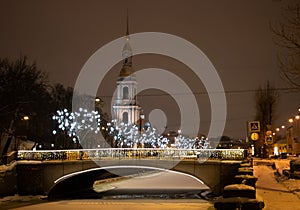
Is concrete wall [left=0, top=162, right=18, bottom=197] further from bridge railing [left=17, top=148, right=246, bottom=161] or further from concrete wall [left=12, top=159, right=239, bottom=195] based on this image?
bridge railing [left=17, top=148, right=246, bottom=161]

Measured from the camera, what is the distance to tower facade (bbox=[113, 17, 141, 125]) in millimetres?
166125

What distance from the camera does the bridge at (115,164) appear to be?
45406 millimetres

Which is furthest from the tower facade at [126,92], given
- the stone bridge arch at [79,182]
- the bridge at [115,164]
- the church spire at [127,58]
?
the bridge at [115,164]

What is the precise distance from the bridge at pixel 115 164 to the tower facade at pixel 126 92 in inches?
4574

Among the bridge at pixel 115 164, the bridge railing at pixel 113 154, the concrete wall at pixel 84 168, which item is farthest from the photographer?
the bridge railing at pixel 113 154

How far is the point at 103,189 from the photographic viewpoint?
57625 millimetres

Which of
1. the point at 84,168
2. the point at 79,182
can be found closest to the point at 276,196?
the point at 84,168

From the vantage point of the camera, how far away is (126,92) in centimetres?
16862

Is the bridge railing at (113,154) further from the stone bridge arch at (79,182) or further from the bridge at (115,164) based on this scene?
the stone bridge arch at (79,182)

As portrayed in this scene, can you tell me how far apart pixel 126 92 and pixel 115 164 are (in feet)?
397

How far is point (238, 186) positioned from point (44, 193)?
3228cm

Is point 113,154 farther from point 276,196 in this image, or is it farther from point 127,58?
point 127,58

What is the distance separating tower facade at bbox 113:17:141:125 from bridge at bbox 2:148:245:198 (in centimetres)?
11618

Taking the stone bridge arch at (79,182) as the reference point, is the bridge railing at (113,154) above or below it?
above
